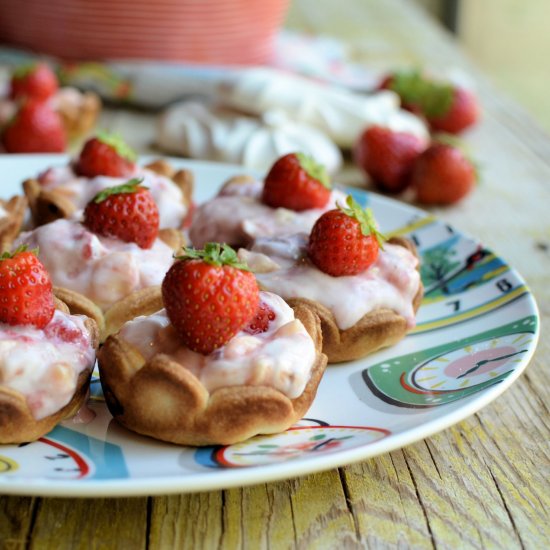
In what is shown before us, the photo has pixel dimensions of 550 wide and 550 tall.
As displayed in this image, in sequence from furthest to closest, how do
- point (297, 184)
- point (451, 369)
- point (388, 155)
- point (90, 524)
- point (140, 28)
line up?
point (140, 28), point (388, 155), point (297, 184), point (451, 369), point (90, 524)

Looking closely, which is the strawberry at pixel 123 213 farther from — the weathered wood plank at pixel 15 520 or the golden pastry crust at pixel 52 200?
the weathered wood plank at pixel 15 520

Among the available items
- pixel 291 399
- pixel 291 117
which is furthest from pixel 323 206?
pixel 291 117

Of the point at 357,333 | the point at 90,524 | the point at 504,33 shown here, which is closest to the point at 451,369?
the point at 357,333

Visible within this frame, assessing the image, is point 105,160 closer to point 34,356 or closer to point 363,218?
point 363,218

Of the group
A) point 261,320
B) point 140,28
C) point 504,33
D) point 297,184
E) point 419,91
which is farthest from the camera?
point 504,33

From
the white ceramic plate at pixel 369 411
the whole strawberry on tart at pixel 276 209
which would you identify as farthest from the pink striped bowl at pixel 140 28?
the white ceramic plate at pixel 369 411

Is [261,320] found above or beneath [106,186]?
above

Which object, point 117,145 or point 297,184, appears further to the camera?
point 117,145
